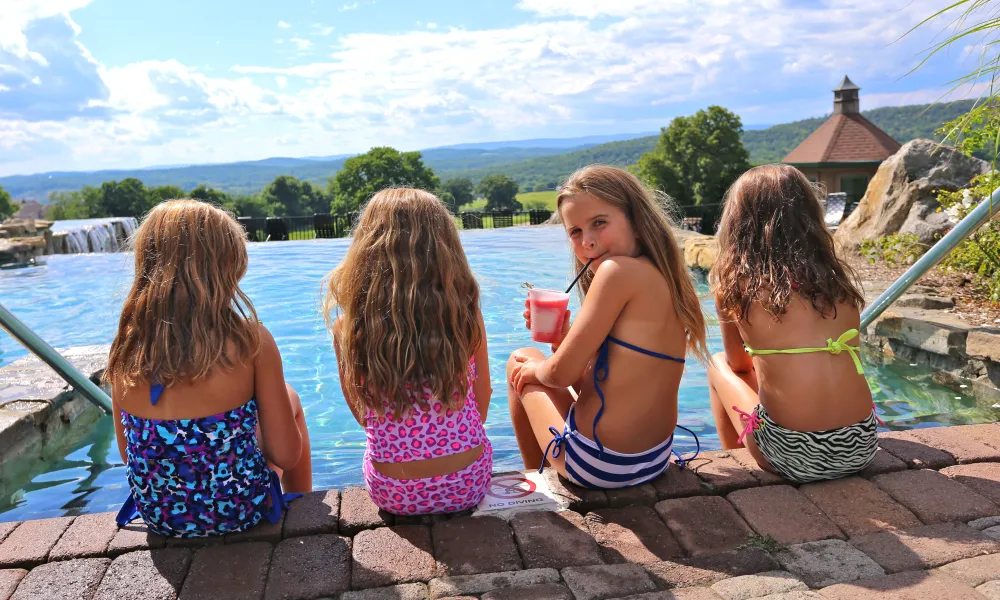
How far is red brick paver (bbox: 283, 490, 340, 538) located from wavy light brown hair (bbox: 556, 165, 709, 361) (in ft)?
4.14

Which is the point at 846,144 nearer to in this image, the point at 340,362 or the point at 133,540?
the point at 340,362

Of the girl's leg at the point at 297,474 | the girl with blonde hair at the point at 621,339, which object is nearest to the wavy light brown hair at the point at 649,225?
the girl with blonde hair at the point at 621,339

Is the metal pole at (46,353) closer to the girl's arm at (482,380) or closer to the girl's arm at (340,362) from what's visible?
the girl's arm at (340,362)

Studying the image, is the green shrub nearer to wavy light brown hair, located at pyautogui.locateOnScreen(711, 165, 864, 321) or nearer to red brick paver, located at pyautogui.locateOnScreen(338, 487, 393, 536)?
wavy light brown hair, located at pyautogui.locateOnScreen(711, 165, 864, 321)

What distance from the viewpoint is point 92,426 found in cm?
444

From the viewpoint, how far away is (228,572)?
1.92 meters

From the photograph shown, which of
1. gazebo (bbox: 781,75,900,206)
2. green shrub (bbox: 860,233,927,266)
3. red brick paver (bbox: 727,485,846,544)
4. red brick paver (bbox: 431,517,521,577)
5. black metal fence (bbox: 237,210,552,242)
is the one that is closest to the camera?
red brick paver (bbox: 431,517,521,577)

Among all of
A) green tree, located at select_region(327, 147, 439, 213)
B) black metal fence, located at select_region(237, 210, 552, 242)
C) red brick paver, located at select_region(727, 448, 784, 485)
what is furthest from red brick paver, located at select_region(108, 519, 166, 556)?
green tree, located at select_region(327, 147, 439, 213)

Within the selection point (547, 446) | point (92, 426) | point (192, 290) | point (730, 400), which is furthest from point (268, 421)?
point (92, 426)

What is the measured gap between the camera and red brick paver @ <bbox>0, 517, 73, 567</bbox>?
79.0 inches

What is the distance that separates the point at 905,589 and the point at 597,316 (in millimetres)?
1050

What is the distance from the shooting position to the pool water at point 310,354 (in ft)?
12.0

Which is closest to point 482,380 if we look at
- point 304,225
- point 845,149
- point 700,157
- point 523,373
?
point 523,373

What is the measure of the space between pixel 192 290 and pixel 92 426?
3.08m
